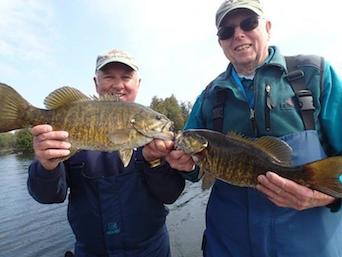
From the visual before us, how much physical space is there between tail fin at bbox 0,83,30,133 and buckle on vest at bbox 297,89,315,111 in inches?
107

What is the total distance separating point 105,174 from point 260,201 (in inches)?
67.8

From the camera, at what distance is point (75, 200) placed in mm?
3969

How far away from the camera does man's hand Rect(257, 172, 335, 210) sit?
292 centimetres

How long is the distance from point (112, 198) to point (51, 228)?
580 inches

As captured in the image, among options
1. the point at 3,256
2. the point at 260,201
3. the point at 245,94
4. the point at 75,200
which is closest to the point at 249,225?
the point at 260,201

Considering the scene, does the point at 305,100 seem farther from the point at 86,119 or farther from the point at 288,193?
the point at 86,119

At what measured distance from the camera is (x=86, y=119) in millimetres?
3418

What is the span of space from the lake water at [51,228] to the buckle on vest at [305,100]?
9.56 metres

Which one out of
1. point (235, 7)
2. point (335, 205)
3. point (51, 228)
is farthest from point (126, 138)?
point (51, 228)

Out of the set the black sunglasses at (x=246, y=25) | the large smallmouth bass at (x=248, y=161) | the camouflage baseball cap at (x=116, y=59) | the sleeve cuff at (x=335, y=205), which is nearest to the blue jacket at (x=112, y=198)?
the large smallmouth bass at (x=248, y=161)

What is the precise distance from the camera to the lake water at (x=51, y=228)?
44.9ft

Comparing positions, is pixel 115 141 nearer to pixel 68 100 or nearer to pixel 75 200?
pixel 68 100

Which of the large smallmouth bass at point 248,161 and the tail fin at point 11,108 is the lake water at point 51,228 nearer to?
the large smallmouth bass at point 248,161

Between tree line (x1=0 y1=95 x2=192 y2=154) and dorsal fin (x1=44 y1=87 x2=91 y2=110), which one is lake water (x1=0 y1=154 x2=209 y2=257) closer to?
dorsal fin (x1=44 y1=87 x2=91 y2=110)
